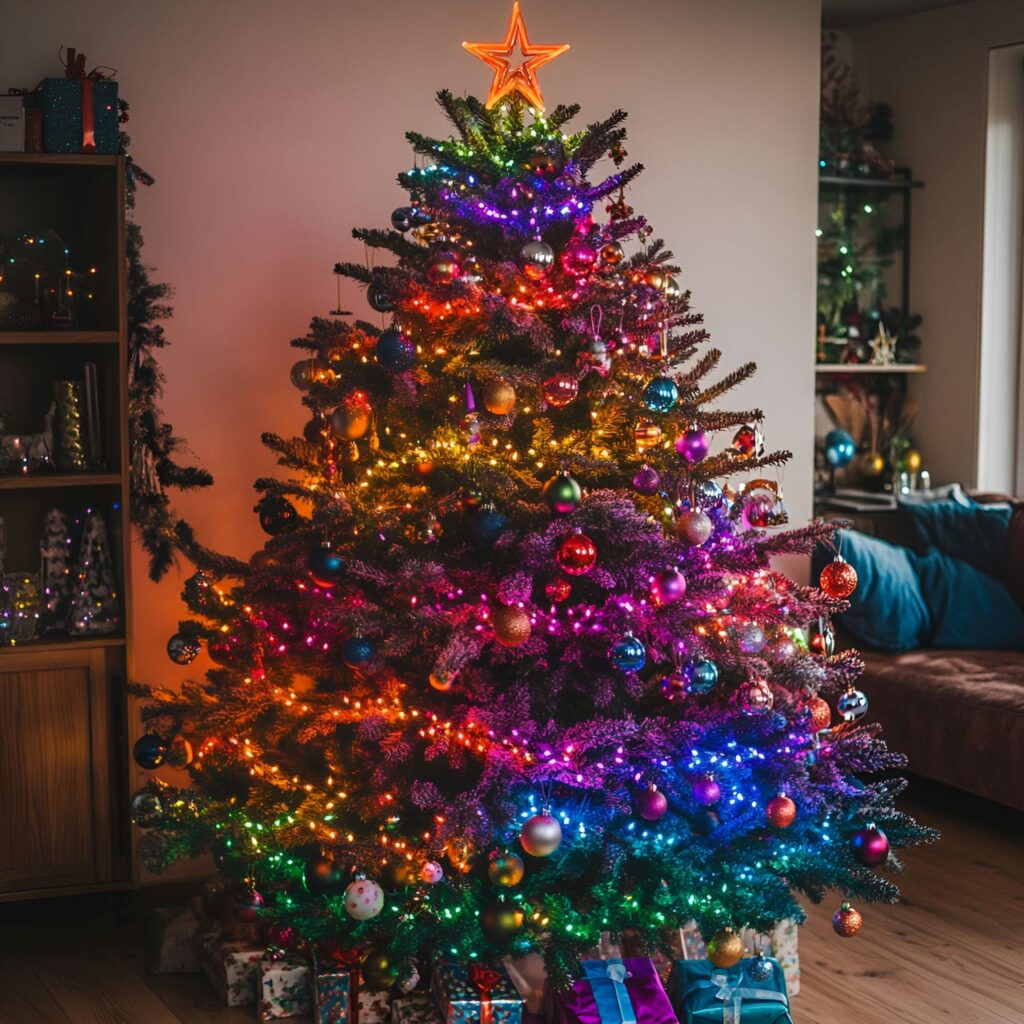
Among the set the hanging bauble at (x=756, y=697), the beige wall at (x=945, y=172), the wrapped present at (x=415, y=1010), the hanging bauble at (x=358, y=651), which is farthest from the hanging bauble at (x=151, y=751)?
the beige wall at (x=945, y=172)

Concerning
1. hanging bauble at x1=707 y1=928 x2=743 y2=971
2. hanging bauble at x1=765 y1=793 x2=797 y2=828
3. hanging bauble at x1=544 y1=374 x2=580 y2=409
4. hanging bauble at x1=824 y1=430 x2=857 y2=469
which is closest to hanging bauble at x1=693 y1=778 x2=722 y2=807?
hanging bauble at x1=765 y1=793 x2=797 y2=828

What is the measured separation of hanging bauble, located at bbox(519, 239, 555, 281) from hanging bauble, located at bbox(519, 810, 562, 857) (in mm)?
1030

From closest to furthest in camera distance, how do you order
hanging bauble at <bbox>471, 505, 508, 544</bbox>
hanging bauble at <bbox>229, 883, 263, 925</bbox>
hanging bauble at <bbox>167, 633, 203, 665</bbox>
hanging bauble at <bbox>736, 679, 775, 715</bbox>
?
hanging bauble at <bbox>471, 505, 508, 544</bbox> < hanging bauble at <bbox>736, 679, 775, 715</bbox> < hanging bauble at <bbox>229, 883, 263, 925</bbox> < hanging bauble at <bbox>167, 633, 203, 665</bbox>

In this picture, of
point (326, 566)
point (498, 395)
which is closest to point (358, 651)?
point (326, 566)

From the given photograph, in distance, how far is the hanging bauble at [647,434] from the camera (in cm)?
276

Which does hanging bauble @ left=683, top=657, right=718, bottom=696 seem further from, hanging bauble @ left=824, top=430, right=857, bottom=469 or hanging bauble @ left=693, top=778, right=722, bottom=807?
hanging bauble @ left=824, top=430, right=857, bottom=469

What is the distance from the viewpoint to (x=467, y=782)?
2.80 m

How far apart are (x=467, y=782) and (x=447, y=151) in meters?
1.27

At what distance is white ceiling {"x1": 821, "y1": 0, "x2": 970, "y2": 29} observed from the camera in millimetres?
4949

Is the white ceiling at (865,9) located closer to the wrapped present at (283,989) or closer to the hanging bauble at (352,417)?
the hanging bauble at (352,417)

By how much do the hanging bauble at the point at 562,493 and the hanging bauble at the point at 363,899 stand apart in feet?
2.59

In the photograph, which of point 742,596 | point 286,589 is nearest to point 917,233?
point 742,596

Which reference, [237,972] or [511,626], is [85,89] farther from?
[237,972]

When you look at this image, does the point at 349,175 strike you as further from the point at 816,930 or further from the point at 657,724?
the point at 816,930
